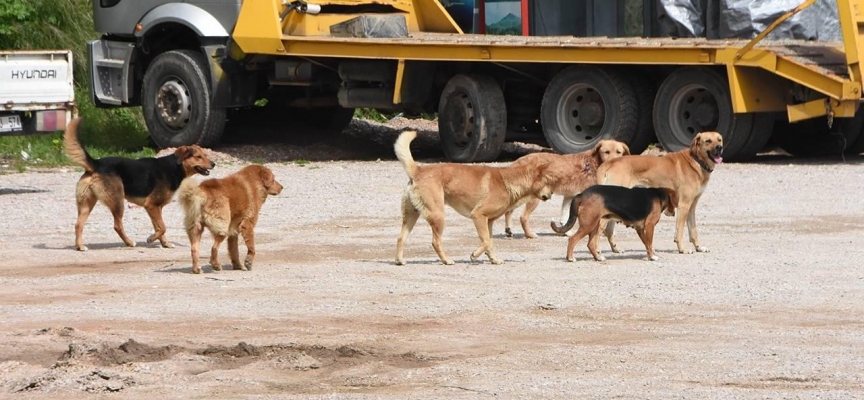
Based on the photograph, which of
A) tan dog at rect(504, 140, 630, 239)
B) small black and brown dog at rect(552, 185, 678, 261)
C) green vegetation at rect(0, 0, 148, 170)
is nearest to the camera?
small black and brown dog at rect(552, 185, 678, 261)

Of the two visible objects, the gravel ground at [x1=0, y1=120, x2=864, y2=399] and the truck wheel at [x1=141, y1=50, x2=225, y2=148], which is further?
the truck wheel at [x1=141, y1=50, x2=225, y2=148]

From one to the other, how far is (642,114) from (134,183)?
841 cm

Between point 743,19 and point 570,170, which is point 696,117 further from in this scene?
point 570,170

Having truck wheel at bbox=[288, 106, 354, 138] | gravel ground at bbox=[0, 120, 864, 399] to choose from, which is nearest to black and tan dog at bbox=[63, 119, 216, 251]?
gravel ground at bbox=[0, 120, 864, 399]

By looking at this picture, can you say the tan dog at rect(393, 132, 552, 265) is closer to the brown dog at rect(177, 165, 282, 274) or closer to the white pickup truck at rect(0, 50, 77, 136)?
the brown dog at rect(177, 165, 282, 274)

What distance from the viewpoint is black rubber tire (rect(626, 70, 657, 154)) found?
19094 mm

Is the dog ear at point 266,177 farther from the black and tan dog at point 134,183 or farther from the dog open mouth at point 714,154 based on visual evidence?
the dog open mouth at point 714,154

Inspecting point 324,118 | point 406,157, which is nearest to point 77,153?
point 406,157

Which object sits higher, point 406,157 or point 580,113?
point 406,157

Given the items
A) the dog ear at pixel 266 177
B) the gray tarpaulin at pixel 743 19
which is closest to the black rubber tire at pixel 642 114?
the gray tarpaulin at pixel 743 19

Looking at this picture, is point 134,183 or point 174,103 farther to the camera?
point 174,103

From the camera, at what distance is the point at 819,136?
19.8m

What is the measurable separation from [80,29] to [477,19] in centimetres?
770

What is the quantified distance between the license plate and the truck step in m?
5.02
